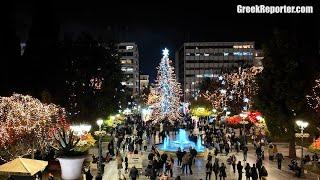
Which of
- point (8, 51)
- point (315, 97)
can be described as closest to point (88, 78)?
point (8, 51)

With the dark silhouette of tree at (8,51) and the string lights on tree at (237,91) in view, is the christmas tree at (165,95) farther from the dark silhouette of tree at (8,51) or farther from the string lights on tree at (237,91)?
the dark silhouette of tree at (8,51)

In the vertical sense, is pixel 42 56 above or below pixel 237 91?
above

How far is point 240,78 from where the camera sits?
292 ft

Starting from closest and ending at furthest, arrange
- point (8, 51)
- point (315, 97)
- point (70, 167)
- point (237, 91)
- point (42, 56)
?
point (70, 167)
point (315, 97)
point (8, 51)
point (42, 56)
point (237, 91)

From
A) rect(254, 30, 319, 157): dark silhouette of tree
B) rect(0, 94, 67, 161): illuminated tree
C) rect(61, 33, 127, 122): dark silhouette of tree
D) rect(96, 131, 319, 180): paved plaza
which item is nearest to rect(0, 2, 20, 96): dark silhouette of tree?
rect(61, 33, 127, 122): dark silhouette of tree

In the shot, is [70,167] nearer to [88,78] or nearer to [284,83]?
[284,83]

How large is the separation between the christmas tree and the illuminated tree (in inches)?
1258

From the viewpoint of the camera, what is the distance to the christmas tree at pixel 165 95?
66.8 metres

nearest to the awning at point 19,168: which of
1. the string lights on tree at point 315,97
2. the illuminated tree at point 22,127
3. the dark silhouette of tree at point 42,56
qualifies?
the illuminated tree at point 22,127

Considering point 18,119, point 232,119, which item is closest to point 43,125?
point 18,119

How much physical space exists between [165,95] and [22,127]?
124ft

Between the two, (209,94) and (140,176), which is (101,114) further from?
(209,94)

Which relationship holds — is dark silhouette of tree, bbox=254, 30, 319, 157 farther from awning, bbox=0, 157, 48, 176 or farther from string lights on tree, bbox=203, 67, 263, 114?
string lights on tree, bbox=203, 67, 263, 114

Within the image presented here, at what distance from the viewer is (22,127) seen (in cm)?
3064
